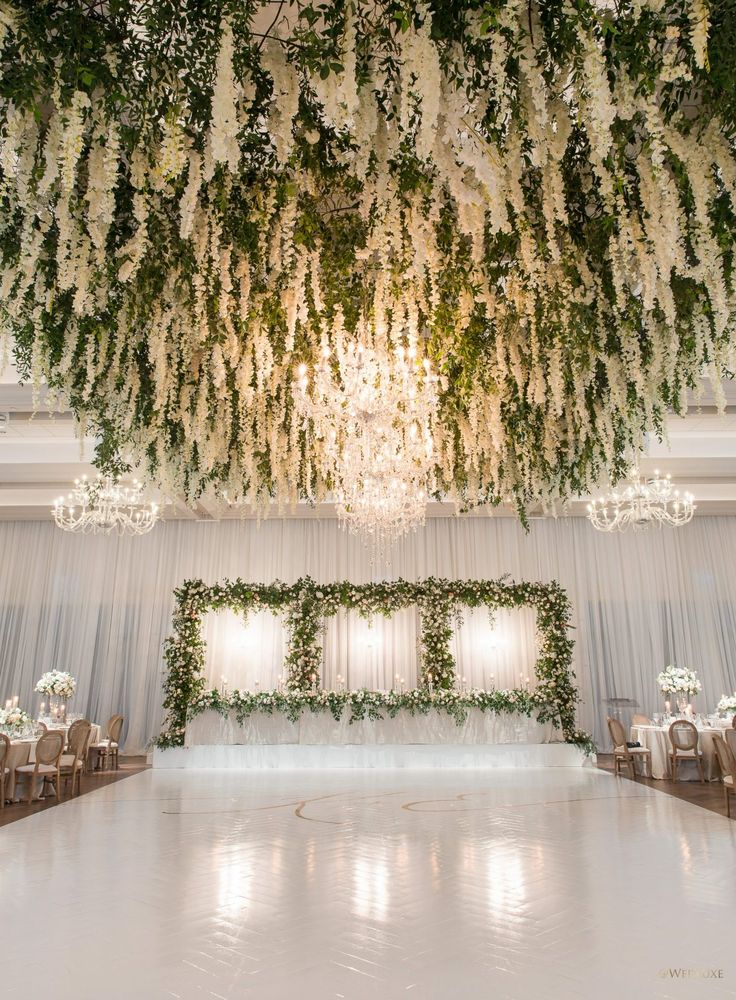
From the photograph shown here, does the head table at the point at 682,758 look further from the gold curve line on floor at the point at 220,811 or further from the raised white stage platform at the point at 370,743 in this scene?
the gold curve line on floor at the point at 220,811

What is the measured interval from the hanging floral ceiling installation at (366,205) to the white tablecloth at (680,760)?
4755 mm

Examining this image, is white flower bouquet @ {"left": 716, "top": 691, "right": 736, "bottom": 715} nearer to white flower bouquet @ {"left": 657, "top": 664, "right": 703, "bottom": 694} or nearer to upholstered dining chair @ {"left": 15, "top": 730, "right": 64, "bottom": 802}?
white flower bouquet @ {"left": 657, "top": 664, "right": 703, "bottom": 694}

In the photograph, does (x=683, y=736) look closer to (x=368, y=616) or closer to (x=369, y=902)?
(x=368, y=616)

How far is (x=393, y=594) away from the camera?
34.7 ft

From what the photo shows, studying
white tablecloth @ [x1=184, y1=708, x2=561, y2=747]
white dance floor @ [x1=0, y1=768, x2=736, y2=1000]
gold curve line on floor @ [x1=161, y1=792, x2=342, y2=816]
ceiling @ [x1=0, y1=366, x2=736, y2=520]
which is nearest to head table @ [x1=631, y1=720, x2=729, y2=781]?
white tablecloth @ [x1=184, y1=708, x2=561, y2=747]

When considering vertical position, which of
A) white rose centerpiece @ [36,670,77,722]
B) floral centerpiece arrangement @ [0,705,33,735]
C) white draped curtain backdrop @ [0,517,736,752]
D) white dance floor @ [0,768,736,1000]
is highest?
white draped curtain backdrop @ [0,517,736,752]

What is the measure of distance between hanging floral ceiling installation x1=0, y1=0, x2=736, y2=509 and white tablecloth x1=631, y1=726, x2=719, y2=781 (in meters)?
4.75

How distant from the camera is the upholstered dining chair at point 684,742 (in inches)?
333

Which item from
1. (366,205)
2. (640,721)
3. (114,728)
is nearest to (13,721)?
(114,728)

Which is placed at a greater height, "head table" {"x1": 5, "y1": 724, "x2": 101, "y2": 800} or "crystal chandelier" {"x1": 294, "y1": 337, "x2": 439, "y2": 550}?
"crystal chandelier" {"x1": 294, "y1": 337, "x2": 439, "y2": 550}

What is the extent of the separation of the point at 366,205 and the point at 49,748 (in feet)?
21.6

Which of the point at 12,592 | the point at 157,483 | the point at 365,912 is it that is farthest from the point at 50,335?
the point at 12,592

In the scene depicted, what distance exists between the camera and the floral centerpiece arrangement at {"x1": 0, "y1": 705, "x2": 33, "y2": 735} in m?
7.90

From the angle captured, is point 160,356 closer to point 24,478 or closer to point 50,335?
point 50,335
